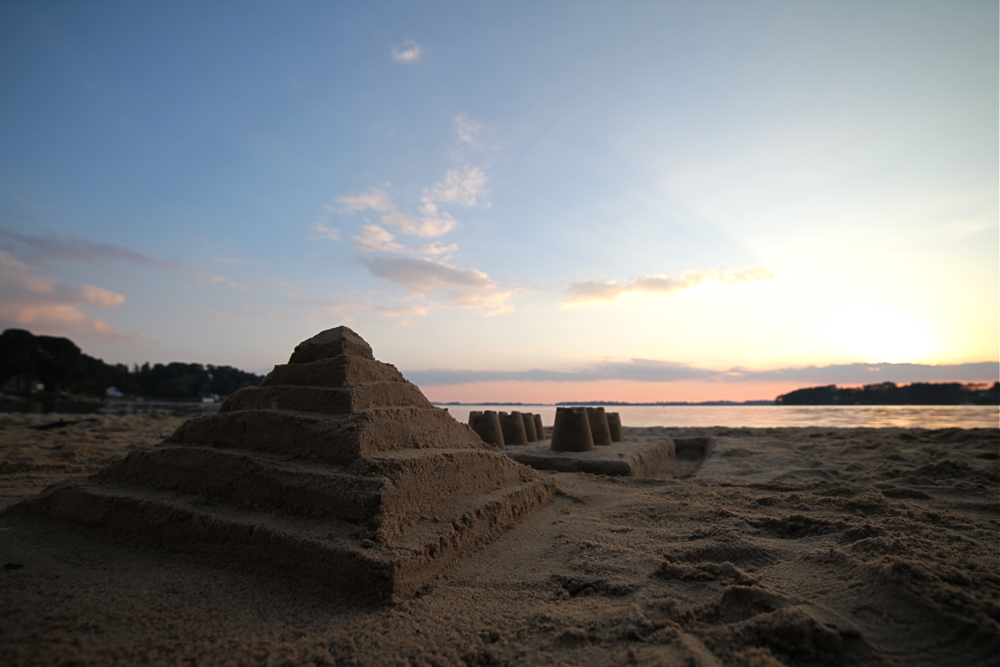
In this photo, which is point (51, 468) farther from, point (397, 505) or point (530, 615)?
point (530, 615)

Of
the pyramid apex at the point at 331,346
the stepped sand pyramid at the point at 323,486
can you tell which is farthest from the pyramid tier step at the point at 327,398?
the pyramid apex at the point at 331,346

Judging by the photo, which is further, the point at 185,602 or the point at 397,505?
the point at 397,505

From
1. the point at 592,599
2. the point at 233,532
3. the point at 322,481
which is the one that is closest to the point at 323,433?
the point at 322,481

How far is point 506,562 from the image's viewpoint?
2574 mm

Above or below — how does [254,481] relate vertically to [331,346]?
below

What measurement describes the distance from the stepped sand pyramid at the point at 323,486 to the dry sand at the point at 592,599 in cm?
11

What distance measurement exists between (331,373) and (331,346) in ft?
1.25

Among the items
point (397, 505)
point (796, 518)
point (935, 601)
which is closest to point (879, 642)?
point (935, 601)

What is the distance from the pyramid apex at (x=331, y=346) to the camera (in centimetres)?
376

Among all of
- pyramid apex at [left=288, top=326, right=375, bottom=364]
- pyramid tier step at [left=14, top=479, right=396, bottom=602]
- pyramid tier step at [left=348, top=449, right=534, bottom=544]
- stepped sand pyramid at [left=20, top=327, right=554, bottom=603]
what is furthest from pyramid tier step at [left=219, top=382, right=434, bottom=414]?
pyramid tier step at [left=14, top=479, right=396, bottom=602]

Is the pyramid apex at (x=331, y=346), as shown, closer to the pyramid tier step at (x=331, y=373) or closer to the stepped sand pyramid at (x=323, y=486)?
the stepped sand pyramid at (x=323, y=486)

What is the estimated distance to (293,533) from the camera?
2.25 metres

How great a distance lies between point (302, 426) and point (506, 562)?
1599 mm

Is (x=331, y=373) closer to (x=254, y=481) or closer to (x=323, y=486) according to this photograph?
(x=254, y=481)
